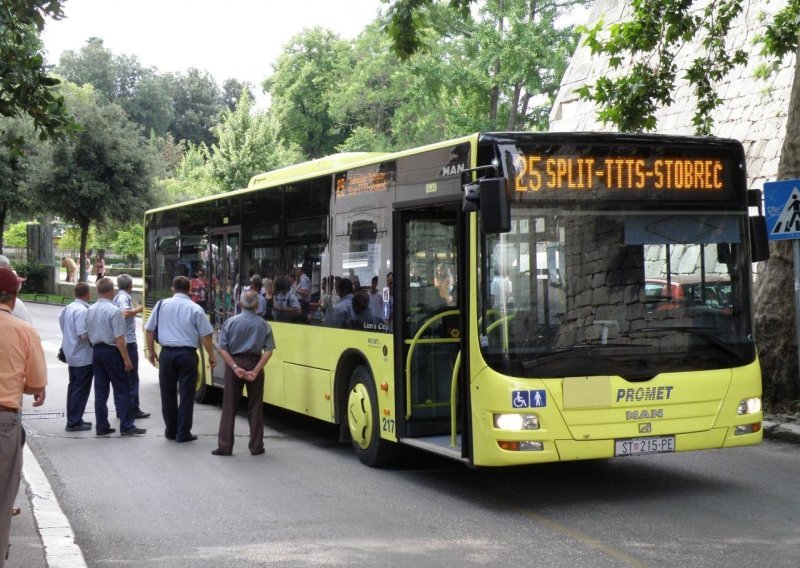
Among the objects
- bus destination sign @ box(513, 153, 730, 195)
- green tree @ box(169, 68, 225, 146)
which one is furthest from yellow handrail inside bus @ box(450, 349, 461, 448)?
green tree @ box(169, 68, 225, 146)

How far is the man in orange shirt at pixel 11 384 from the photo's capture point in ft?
18.6

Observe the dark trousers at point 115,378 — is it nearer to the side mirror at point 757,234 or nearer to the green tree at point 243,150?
the side mirror at point 757,234

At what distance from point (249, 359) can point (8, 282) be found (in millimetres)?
5321

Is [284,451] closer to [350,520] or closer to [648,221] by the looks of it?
[350,520]

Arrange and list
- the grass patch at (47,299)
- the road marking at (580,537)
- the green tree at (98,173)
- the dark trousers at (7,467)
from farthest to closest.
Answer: the grass patch at (47,299) → the green tree at (98,173) → the road marking at (580,537) → the dark trousers at (7,467)

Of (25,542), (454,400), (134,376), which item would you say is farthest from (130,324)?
(25,542)

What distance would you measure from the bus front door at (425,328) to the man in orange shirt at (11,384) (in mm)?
3939

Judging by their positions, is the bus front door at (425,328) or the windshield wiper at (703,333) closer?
the windshield wiper at (703,333)

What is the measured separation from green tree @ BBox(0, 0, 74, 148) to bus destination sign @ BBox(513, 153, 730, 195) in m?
4.91

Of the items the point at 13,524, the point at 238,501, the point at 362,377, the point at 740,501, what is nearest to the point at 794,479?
the point at 740,501

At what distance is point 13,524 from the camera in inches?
310

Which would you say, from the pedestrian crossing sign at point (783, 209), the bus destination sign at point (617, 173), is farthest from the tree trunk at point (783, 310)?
the bus destination sign at point (617, 173)

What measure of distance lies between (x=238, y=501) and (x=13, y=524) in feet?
5.43

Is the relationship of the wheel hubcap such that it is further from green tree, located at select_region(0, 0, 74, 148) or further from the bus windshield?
green tree, located at select_region(0, 0, 74, 148)
